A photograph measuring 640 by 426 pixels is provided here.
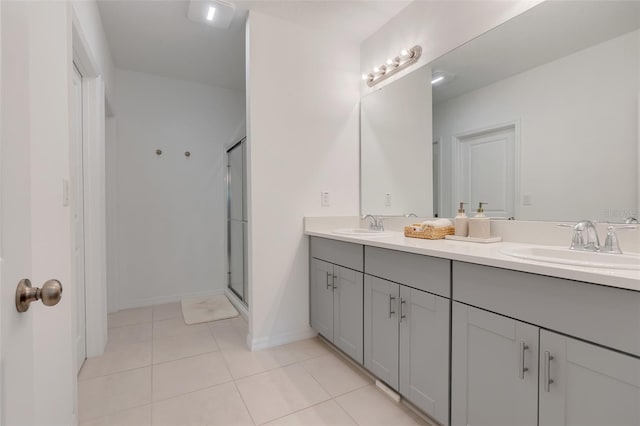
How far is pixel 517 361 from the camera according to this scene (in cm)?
104

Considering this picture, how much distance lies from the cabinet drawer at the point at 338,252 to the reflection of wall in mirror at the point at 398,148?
1.85 ft

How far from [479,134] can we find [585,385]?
1320mm

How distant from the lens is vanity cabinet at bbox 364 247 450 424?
1317 millimetres

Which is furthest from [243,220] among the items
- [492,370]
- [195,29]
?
[492,370]

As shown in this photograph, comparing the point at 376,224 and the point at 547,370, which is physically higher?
the point at 376,224

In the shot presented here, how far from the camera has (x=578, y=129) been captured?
1.38 meters

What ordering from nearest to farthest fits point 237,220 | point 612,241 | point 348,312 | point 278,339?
point 612,241, point 348,312, point 278,339, point 237,220

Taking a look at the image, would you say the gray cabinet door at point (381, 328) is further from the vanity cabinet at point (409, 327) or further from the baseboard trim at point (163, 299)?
the baseboard trim at point (163, 299)

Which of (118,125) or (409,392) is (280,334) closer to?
(409,392)

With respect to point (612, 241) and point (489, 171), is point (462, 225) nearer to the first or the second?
point (489, 171)

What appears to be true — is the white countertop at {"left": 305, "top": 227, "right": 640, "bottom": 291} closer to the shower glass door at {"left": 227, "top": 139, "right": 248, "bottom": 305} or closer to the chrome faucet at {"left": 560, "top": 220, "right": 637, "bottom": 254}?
the chrome faucet at {"left": 560, "top": 220, "right": 637, "bottom": 254}

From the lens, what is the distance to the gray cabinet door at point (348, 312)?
184cm

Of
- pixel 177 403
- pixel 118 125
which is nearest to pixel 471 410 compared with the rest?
pixel 177 403

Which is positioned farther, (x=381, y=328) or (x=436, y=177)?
(x=436, y=177)
